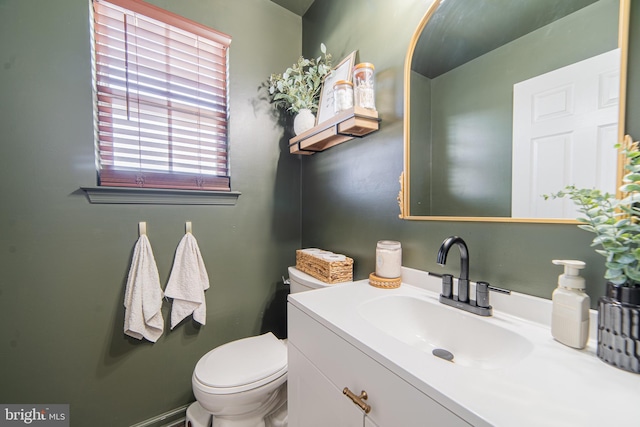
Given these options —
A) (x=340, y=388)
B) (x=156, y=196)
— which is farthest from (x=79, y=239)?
(x=340, y=388)

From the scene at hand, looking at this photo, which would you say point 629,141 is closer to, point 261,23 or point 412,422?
point 412,422

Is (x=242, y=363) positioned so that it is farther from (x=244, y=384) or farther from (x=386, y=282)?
(x=386, y=282)

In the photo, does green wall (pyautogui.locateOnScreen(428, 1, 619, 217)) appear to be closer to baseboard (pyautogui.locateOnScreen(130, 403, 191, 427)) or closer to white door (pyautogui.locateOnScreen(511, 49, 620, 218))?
white door (pyautogui.locateOnScreen(511, 49, 620, 218))

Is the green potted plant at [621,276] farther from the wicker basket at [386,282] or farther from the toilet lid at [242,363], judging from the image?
the toilet lid at [242,363]

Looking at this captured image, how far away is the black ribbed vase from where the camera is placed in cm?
46

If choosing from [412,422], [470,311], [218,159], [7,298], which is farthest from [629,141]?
[7,298]

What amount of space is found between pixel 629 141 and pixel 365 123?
76 centimetres

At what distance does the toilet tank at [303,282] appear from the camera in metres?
1.21

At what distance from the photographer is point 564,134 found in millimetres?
641

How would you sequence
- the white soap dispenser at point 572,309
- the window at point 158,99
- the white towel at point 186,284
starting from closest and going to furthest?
the white soap dispenser at point 572,309 → the window at point 158,99 → the white towel at point 186,284

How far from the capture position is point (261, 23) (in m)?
1.57

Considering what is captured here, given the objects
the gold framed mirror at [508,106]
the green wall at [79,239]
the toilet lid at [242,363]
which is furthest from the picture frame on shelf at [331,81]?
the toilet lid at [242,363]

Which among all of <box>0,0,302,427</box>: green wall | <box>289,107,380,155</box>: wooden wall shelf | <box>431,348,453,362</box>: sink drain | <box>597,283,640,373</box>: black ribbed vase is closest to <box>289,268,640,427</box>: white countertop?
<box>597,283,640,373</box>: black ribbed vase

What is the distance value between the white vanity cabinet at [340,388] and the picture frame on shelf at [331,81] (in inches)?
40.1
